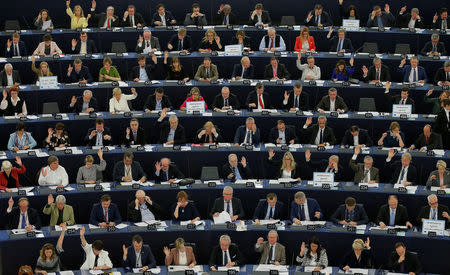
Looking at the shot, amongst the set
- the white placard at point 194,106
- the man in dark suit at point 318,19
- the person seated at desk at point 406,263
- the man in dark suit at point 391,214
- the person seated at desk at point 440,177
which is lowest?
the person seated at desk at point 406,263

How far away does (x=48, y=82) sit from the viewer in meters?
19.0

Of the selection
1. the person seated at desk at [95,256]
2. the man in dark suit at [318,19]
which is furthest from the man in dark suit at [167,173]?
the man in dark suit at [318,19]

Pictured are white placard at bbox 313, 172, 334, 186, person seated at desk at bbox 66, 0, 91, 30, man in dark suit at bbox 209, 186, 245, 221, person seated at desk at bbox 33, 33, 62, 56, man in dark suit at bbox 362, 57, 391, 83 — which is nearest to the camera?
man in dark suit at bbox 209, 186, 245, 221

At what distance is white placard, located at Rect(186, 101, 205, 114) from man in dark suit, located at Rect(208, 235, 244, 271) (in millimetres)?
4002

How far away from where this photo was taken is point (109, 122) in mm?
18422

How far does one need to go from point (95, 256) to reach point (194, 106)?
4.41m

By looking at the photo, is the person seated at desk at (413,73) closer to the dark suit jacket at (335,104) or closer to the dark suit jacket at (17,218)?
the dark suit jacket at (335,104)

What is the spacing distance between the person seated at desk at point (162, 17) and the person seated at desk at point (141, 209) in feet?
20.8

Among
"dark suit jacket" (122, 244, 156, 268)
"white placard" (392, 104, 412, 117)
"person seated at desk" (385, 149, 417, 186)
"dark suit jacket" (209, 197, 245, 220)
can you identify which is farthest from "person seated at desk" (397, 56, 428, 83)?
"dark suit jacket" (122, 244, 156, 268)

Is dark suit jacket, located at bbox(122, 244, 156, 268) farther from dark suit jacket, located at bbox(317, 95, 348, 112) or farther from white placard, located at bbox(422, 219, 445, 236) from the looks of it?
dark suit jacket, located at bbox(317, 95, 348, 112)

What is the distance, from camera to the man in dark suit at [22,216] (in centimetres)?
1580

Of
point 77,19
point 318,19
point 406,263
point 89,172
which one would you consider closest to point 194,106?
point 89,172

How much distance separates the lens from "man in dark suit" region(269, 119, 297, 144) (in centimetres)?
1795

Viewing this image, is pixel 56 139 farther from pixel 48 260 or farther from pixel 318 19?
pixel 318 19
